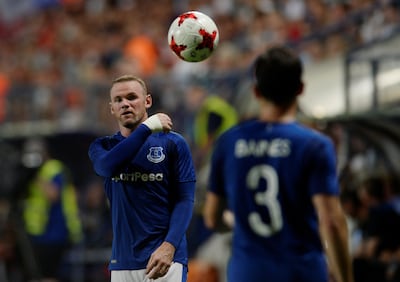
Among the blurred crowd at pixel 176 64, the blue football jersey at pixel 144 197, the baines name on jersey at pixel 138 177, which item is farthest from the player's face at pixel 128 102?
the blurred crowd at pixel 176 64

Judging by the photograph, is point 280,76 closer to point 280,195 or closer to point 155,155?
point 280,195

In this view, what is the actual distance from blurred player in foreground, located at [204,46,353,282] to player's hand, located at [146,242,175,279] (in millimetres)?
826

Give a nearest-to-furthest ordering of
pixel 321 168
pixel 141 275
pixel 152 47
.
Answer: pixel 321 168
pixel 141 275
pixel 152 47

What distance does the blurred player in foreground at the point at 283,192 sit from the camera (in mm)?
4168

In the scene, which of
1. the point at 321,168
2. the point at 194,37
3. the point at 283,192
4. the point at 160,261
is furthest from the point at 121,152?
the point at 321,168

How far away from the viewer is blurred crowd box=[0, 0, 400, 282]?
11336mm

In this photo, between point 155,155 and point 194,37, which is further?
point 194,37

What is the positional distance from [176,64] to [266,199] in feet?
37.0

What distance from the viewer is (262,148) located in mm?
4250

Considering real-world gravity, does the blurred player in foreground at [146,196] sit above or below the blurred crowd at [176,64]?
below

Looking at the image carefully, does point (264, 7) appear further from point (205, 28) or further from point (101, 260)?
point (205, 28)

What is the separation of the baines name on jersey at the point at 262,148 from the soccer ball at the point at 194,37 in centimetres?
132

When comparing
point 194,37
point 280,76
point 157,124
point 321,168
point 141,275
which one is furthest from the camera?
point 194,37

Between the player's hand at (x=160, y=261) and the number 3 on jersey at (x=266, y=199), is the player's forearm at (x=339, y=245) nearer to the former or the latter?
the number 3 on jersey at (x=266, y=199)
